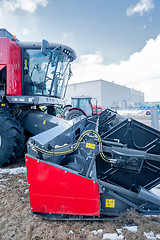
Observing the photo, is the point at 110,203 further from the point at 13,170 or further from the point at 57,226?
the point at 13,170

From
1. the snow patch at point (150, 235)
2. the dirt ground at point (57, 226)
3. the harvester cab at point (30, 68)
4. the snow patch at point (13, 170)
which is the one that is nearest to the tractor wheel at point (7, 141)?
the snow patch at point (13, 170)

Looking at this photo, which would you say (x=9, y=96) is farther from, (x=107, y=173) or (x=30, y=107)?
(x=107, y=173)

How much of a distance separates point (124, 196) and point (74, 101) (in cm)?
906

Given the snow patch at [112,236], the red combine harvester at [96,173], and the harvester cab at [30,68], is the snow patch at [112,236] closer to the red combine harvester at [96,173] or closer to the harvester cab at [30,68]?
the red combine harvester at [96,173]

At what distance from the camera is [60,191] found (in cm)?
166

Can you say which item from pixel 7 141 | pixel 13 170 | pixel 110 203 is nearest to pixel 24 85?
pixel 7 141

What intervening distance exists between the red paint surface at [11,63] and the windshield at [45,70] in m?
0.30

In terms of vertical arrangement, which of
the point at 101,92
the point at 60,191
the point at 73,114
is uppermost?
the point at 101,92

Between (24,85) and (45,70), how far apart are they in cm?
70

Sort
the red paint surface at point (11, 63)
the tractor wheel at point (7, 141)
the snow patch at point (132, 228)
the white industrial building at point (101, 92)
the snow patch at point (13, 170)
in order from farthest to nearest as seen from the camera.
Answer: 1. the white industrial building at point (101, 92)
2. the red paint surface at point (11, 63)
3. the tractor wheel at point (7, 141)
4. the snow patch at point (13, 170)
5. the snow patch at point (132, 228)

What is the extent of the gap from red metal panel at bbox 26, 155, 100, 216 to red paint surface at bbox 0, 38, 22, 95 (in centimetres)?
253

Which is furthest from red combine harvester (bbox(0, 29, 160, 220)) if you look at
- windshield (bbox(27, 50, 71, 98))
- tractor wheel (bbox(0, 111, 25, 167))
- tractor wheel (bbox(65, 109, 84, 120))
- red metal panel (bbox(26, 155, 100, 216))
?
tractor wheel (bbox(65, 109, 84, 120))

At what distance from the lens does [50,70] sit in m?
4.24

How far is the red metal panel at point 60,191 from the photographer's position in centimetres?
161
